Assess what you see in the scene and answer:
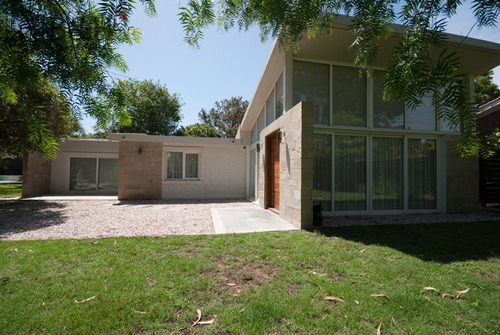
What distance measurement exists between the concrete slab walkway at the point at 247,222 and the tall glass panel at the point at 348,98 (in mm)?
3298

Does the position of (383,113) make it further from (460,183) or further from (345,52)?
(460,183)

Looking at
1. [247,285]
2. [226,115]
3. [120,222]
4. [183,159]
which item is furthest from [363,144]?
[226,115]

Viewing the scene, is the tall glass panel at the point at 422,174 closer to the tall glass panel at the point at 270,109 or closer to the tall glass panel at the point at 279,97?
the tall glass panel at the point at 279,97

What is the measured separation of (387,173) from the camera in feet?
23.6

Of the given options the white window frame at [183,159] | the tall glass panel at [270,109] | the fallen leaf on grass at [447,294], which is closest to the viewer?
the fallen leaf on grass at [447,294]

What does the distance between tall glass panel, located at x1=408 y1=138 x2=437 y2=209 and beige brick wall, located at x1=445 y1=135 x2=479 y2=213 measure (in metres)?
0.39

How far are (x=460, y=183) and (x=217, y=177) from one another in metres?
9.56

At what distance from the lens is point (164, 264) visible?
3238 millimetres

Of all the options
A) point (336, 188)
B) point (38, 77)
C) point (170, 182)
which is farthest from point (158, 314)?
point (170, 182)

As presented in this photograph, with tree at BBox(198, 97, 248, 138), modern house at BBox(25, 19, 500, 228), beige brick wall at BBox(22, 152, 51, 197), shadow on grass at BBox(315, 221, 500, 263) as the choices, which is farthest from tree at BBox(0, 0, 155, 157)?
tree at BBox(198, 97, 248, 138)

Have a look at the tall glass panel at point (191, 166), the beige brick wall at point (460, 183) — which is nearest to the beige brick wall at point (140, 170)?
the tall glass panel at point (191, 166)

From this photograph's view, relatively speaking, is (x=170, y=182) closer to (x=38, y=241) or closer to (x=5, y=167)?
(x=38, y=241)

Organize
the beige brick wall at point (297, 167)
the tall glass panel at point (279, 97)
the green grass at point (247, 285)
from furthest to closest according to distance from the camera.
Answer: the tall glass panel at point (279, 97), the beige brick wall at point (297, 167), the green grass at point (247, 285)

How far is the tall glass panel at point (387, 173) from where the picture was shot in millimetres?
7145
